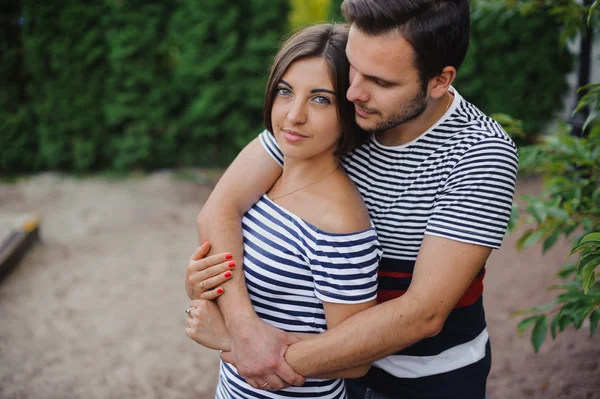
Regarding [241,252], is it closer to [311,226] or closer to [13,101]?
[311,226]

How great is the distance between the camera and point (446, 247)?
1468 mm

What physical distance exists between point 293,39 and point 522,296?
3.45 m

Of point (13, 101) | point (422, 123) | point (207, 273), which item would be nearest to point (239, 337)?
point (207, 273)

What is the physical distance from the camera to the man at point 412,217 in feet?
4.84

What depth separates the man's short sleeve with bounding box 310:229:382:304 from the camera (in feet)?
5.08


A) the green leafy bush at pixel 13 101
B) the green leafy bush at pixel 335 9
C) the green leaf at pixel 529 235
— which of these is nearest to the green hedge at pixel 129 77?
the green leafy bush at pixel 13 101

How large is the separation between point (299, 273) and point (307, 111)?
1.57 ft

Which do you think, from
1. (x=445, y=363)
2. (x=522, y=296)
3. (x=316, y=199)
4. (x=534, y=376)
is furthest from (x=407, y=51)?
(x=522, y=296)

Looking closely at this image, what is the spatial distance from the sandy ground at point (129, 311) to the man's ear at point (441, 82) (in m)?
2.08

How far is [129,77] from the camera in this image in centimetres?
694

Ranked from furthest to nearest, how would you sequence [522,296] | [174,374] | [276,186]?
[522,296]
[174,374]
[276,186]

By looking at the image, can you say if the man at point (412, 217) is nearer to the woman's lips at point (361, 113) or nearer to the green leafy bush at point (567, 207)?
the woman's lips at point (361, 113)

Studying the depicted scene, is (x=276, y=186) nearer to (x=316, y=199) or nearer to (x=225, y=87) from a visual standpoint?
(x=316, y=199)

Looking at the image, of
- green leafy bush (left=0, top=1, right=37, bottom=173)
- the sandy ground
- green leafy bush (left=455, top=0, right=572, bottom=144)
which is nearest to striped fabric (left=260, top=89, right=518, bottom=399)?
the sandy ground
